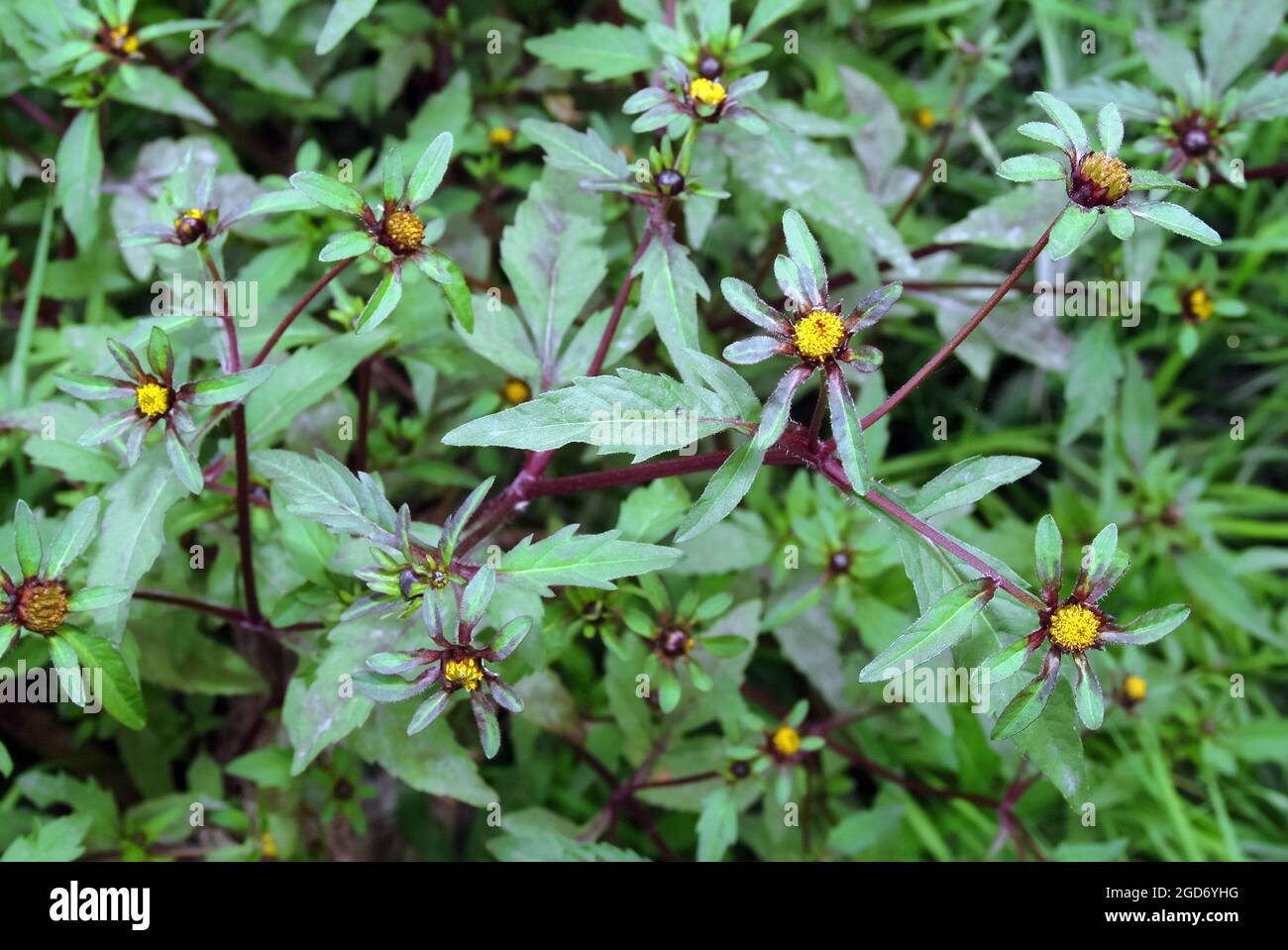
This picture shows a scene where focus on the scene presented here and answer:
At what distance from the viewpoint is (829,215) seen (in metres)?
2.60

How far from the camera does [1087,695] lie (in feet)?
5.38

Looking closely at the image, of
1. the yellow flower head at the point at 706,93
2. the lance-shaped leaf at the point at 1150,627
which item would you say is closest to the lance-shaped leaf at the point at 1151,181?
the lance-shaped leaf at the point at 1150,627

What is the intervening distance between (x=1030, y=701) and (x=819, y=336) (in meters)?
0.66

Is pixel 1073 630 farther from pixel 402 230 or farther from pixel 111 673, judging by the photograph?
pixel 111 673

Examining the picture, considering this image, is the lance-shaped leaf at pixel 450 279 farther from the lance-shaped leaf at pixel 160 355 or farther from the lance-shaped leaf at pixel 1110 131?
the lance-shaped leaf at pixel 1110 131

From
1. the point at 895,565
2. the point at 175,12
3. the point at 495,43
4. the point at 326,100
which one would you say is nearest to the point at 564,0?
the point at 495,43

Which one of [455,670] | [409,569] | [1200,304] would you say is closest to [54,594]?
[409,569]

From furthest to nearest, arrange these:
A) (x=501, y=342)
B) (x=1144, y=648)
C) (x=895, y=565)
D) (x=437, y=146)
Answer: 1. (x=1144, y=648)
2. (x=895, y=565)
3. (x=501, y=342)
4. (x=437, y=146)

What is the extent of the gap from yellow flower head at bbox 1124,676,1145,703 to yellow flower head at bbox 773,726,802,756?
96 centimetres

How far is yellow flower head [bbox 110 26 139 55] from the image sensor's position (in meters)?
2.54

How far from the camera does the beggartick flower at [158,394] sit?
1836 millimetres

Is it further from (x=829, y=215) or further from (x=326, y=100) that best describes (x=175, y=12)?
(x=829, y=215)

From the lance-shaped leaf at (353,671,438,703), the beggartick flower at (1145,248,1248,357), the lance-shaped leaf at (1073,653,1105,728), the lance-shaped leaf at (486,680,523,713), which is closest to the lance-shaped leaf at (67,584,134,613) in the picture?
the lance-shaped leaf at (353,671,438,703)
